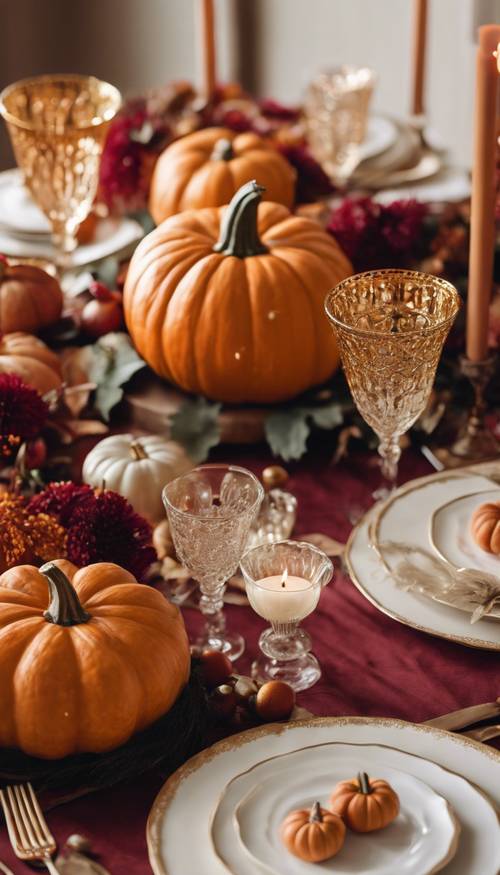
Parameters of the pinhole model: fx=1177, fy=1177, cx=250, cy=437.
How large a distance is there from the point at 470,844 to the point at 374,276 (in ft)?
1.93

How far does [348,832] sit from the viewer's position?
2.66ft

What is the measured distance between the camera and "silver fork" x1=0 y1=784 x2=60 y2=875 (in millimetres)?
837

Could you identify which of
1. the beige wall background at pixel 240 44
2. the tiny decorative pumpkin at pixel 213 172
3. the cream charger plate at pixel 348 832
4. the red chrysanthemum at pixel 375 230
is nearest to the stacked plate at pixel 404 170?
the tiny decorative pumpkin at pixel 213 172

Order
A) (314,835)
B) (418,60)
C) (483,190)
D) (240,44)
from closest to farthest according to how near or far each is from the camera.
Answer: (314,835) → (483,190) → (418,60) → (240,44)

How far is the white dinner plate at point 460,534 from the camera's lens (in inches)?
43.3

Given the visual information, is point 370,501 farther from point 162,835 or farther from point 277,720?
point 162,835

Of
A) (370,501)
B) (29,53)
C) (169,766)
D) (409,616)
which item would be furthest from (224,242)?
(29,53)

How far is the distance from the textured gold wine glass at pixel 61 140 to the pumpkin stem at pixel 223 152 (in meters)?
0.15

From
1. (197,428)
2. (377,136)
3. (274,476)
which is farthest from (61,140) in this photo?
(377,136)

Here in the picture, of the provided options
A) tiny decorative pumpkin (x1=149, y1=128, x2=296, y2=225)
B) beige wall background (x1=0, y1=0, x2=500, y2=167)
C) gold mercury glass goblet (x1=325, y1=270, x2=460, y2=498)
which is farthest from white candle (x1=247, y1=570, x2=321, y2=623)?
beige wall background (x1=0, y1=0, x2=500, y2=167)

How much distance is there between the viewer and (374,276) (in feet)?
3.90

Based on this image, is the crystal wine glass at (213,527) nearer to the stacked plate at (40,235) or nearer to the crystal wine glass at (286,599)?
the crystal wine glass at (286,599)

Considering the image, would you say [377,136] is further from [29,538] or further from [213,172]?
[29,538]

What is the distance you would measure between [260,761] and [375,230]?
83 cm
